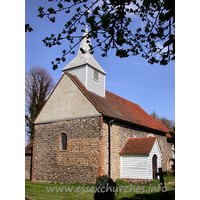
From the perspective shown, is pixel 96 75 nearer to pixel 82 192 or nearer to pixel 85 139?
pixel 85 139

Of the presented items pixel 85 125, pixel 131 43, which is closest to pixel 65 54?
pixel 131 43

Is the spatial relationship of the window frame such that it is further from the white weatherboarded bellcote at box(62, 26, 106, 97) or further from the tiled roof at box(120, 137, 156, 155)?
the tiled roof at box(120, 137, 156, 155)

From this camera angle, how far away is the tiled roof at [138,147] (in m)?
13.7

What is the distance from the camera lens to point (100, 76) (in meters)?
17.2

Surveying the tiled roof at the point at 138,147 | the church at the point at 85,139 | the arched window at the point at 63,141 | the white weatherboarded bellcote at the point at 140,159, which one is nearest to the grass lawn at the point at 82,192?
the church at the point at 85,139

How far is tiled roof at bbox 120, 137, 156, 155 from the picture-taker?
1369 cm

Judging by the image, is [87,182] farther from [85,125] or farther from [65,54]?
[65,54]

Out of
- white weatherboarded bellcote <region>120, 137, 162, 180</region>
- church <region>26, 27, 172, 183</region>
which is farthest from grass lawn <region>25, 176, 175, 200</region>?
white weatherboarded bellcote <region>120, 137, 162, 180</region>

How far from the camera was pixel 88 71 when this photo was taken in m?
15.8

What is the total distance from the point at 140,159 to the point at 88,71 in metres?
7.38

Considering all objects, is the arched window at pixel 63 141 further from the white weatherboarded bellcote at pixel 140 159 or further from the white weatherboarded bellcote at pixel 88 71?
the white weatherboarded bellcote at pixel 140 159

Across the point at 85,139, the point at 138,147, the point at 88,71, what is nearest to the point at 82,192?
the point at 85,139
